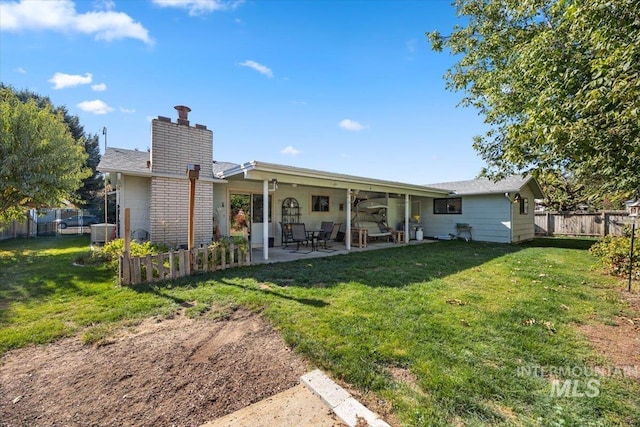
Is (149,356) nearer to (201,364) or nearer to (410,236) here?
(201,364)

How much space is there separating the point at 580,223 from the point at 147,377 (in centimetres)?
2206

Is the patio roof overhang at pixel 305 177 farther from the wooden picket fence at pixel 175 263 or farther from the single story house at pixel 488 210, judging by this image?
the single story house at pixel 488 210

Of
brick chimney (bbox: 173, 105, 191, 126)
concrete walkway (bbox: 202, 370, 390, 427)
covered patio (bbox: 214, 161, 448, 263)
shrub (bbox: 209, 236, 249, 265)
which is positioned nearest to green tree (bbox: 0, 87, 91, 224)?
brick chimney (bbox: 173, 105, 191, 126)

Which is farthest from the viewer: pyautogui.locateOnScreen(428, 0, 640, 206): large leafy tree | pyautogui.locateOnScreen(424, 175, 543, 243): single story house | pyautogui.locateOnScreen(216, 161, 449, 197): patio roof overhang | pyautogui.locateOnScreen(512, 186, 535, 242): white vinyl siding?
pyautogui.locateOnScreen(512, 186, 535, 242): white vinyl siding

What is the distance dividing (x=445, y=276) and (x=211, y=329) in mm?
5040

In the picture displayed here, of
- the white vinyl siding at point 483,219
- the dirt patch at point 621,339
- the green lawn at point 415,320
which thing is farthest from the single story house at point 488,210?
the dirt patch at point 621,339

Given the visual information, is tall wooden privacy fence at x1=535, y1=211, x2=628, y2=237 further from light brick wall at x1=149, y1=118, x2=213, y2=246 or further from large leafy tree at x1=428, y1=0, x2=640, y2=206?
light brick wall at x1=149, y1=118, x2=213, y2=246

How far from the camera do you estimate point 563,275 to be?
21.3 ft

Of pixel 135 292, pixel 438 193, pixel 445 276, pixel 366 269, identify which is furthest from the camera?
pixel 438 193

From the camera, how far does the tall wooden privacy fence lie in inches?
615

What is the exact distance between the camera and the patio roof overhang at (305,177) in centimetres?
760

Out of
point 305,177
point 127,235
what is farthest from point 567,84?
point 127,235

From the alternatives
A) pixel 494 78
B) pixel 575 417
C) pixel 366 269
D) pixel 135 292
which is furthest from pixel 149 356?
pixel 494 78

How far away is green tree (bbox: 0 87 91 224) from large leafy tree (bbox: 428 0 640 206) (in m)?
12.0
